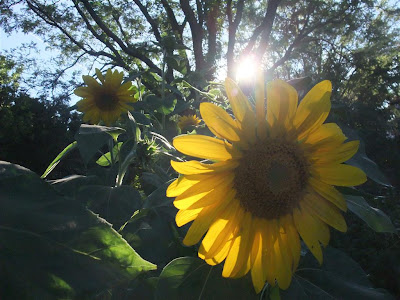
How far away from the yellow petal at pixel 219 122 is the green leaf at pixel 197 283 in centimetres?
20

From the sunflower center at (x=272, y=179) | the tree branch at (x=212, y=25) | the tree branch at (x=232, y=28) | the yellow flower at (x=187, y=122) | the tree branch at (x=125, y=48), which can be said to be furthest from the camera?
the tree branch at (x=212, y=25)

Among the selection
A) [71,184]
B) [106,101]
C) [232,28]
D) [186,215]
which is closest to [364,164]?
[186,215]

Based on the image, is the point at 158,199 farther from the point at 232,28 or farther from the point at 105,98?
the point at 232,28

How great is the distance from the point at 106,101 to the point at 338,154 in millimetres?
1017

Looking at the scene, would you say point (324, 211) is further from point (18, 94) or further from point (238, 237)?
point (18, 94)

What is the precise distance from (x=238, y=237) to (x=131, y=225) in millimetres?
213

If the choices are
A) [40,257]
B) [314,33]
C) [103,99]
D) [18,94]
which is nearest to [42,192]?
[40,257]

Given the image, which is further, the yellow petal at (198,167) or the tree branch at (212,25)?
the tree branch at (212,25)

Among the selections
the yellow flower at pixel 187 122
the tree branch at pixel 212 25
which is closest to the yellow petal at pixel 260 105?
the yellow flower at pixel 187 122

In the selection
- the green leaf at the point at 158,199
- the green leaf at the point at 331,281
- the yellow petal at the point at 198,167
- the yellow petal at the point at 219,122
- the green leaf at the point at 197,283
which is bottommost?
the green leaf at the point at 331,281

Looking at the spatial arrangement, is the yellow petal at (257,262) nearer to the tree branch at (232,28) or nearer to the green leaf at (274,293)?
the green leaf at (274,293)

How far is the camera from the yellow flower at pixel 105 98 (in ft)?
4.45

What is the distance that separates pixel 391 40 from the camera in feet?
44.5

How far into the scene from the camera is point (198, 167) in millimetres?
557
